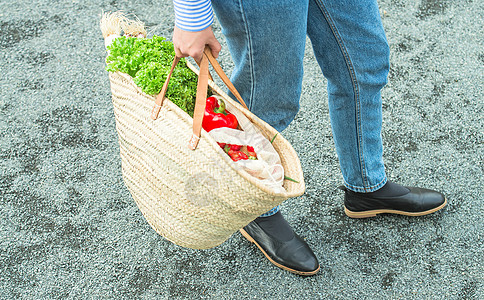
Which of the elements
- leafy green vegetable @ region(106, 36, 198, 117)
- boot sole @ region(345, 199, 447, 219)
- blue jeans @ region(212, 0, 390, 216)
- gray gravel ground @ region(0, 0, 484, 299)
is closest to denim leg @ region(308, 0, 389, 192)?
blue jeans @ region(212, 0, 390, 216)

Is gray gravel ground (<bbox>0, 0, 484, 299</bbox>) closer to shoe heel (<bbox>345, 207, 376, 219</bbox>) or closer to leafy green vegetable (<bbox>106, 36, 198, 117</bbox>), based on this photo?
shoe heel (<bbox>345, 207, 376, 219</bbox>)

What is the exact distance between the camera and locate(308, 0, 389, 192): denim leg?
49.4 inches

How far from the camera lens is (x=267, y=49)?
1.13 metres

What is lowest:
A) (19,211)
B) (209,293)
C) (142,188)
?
(19,211)

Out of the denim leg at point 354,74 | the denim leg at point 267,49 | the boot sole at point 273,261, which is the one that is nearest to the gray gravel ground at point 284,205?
the boot sole at point 273,261

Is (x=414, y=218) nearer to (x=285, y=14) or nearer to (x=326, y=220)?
(x=326, y=220)

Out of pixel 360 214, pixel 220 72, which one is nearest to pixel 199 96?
pixel 220 72

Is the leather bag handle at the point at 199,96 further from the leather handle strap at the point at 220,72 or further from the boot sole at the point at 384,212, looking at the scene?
the boot sole at the point at 384,212

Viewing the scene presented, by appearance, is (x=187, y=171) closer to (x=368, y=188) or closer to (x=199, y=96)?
(x=199, y=96)

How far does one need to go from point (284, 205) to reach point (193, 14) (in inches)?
A: 40.4

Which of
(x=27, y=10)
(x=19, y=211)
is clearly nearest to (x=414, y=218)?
(x=19, y=211)

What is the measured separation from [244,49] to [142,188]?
526 mm

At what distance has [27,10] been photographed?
9.36ft

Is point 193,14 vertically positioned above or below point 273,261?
above
